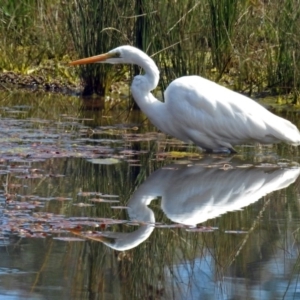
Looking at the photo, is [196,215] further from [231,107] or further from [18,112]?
[18,112]

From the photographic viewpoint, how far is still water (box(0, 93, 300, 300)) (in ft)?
14.4

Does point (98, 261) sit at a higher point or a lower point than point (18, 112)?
lower

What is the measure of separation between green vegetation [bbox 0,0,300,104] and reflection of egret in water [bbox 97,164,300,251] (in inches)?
116

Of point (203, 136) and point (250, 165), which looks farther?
point (203, 136)

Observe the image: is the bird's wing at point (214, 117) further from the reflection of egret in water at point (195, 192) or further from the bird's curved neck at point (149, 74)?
the reflection of egret in water at point (195, 192)

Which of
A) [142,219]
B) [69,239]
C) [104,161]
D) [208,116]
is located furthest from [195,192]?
[208,116]

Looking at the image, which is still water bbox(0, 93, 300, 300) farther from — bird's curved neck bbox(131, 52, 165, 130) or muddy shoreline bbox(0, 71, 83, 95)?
muddy shoreline bbox(0, 71, 83, 95)

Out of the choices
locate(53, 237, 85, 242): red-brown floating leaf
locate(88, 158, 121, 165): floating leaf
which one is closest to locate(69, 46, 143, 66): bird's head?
locate(88, 158, 121, 165): floating leaf

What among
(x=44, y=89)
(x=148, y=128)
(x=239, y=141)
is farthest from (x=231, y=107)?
(x=44, y=89)

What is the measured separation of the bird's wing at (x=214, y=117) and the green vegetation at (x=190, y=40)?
1785mm

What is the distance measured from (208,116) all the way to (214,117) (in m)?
0.05

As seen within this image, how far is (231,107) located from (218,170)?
110cm

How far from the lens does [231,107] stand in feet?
27.6

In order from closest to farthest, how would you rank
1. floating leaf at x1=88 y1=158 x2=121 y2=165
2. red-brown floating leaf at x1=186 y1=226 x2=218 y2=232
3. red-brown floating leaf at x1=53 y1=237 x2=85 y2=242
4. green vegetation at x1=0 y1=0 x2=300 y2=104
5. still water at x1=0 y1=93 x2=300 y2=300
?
1. still water at x1=0 y1=93 x2=300 y2=300
2. red-brown floating leaf at x1=53 y1=237 x2=85 y2=242
3. red-brown floating leaf at x1=186 y1=226 x2=218 y2=232
4. floating leaf at x1=88 y1=158 x2=121 y2=165
5. green vegetation at x1=0 y1=0 x2=300 y2=104
